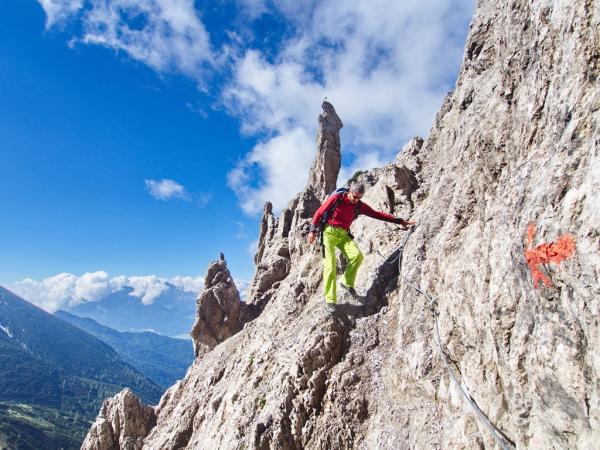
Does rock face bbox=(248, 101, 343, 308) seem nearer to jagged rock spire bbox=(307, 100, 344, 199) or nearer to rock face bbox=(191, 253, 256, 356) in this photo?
jagged rock spire bbox=(307, 100, 344, 199)

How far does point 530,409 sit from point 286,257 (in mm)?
53956

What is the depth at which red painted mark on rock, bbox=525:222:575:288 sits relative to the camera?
636 cm

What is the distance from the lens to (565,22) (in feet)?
27.9

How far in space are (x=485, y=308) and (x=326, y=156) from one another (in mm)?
72866

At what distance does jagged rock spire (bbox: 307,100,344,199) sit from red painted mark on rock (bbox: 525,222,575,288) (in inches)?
2529

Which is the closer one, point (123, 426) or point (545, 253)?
point (545, 253)

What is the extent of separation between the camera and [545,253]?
683 centimetres

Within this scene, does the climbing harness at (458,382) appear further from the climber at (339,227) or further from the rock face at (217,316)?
the rock face at (217,316)

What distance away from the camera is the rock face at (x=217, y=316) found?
6189cm

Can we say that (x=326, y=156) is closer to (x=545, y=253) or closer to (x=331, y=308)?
(x=331, y=308)

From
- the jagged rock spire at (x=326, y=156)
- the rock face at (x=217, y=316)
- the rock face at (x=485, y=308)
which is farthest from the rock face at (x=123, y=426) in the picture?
the jagged rock spire at (x=326, y=156)

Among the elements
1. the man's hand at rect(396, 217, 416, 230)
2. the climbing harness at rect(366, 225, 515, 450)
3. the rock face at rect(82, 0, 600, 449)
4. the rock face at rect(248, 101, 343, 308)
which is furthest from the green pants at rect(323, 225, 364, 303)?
the rock face at rect(248, 101, 343, 308)

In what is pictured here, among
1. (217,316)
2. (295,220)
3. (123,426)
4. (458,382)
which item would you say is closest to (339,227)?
(458,382)

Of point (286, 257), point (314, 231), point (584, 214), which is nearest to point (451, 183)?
point (314, 231)
